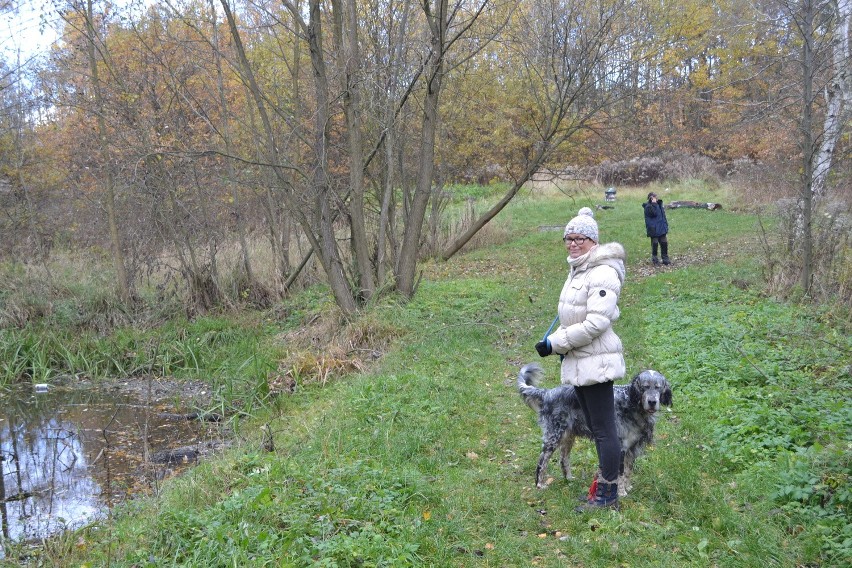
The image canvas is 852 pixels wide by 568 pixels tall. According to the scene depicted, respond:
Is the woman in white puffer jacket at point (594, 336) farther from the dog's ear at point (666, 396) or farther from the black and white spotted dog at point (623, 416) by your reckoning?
the dog's ear at point (666, 396)

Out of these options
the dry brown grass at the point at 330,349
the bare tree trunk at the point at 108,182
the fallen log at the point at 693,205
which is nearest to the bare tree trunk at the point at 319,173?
the dry brown grass at the point at 330,349

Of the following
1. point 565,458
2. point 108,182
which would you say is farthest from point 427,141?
point 565,458

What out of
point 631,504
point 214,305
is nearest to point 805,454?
point 631,504

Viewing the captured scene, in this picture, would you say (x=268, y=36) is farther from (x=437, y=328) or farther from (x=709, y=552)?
(x=709, y=552)

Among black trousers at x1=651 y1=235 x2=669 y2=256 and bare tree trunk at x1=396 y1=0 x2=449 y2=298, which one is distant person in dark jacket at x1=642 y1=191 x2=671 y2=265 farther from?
bare tree trunk at x1=396 y1=0 x2=449 y2=298

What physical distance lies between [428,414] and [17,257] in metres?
13.0

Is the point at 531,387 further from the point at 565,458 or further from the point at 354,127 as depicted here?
the point at 354,127

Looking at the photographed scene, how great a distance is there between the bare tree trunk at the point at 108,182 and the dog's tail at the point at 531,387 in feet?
36.8

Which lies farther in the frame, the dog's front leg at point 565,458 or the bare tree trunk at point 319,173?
the bare tree trunk at point 319,173

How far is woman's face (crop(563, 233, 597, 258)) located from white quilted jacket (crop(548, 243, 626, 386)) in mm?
50

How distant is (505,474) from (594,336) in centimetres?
183

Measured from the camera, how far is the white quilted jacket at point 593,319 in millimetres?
4699

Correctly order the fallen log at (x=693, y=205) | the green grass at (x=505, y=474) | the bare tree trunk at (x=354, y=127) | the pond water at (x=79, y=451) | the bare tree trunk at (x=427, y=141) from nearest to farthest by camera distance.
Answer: the green grass at (x=505, y=474) < the pond water at (x=79, y=451) < the bare tree trunk at (x=354, y=127) < the bare tree trunk at (x=427, y=141) < the fallen log at (x=693, y=205)

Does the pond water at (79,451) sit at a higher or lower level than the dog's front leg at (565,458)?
lower
